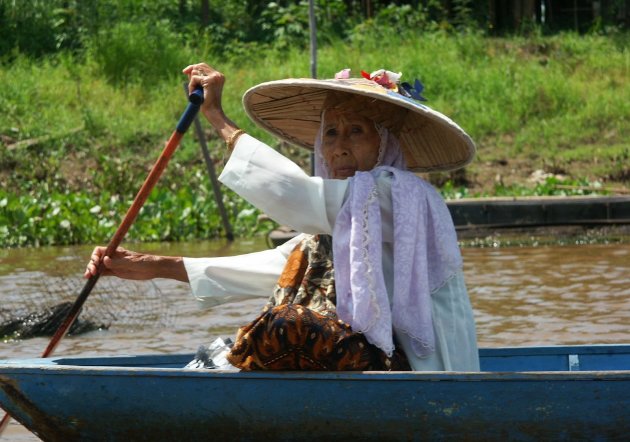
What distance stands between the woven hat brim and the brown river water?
1428 millimetres

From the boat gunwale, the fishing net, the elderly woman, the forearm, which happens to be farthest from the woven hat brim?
the fishing net

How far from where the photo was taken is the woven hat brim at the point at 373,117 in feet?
10.7

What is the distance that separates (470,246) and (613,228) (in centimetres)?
105

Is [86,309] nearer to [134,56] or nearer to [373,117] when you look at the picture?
[373,117]

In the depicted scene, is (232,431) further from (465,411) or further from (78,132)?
(78,132)

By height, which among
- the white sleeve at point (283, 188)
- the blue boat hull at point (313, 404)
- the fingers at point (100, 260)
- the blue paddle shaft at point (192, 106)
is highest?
the blue paddle shaft at point (192, 106)

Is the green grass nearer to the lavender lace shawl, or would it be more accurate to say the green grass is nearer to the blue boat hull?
the blue boat hull

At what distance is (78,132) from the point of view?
40.5 feet

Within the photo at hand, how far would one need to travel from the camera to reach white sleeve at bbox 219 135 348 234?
3.16 m

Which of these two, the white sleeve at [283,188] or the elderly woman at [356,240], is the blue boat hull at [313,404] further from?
the white sleeve at [283,188]

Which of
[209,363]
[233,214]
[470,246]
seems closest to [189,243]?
[233,214]

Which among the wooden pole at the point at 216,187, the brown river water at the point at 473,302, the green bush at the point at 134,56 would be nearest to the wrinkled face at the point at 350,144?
the brown river water at the point at 473,302

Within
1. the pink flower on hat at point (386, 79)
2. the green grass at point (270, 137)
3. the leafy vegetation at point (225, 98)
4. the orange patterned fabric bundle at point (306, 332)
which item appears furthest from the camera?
the green grass at point (270, 137)

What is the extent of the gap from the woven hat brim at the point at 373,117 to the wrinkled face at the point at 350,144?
5 centimetres
